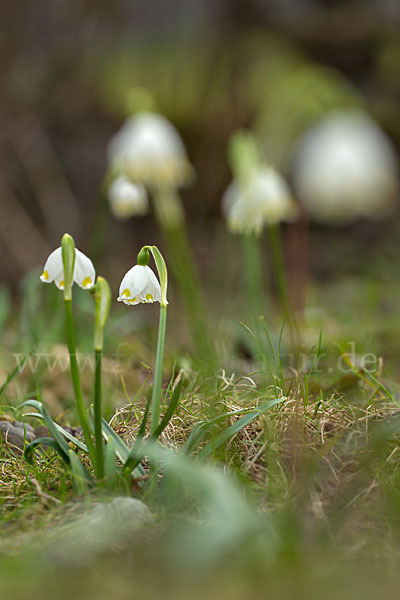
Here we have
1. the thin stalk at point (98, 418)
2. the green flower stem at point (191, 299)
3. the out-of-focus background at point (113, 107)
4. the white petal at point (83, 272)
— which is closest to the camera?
the thin stalk at point (98, 418)

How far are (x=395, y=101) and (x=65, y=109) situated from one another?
3.05m

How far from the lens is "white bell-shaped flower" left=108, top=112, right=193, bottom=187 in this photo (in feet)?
8.00

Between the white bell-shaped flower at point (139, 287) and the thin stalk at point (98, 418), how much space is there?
16 cm

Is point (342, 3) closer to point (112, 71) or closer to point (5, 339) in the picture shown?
point (112, 71)

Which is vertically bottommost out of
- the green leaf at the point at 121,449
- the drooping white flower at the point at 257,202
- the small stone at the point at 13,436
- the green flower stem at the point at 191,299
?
the small stone at the point at 13,436

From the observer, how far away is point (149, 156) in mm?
2457

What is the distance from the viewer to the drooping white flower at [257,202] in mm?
2418

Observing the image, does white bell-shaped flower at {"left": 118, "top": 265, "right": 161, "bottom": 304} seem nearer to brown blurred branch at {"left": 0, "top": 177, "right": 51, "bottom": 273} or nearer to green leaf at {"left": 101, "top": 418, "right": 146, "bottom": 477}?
green leaf at {"left": 101, "top": 418, "right": 146, "bottom": 477}

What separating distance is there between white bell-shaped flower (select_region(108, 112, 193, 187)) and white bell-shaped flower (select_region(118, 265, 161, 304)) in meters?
1.05

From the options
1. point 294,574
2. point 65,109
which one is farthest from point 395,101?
point 294,574

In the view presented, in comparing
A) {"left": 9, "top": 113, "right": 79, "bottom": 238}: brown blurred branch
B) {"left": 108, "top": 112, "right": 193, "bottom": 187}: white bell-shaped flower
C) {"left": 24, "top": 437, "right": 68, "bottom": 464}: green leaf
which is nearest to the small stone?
{"left": 24, "top": 437, "right": 68, "bottom": 464}: green leaf

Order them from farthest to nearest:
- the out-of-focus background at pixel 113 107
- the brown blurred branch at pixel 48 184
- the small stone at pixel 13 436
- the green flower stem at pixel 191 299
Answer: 1. the brown blurred branch at pixel 48 184
2. the out-of-focus background at pixel 113 107
3. the green flower stem at pixel 191 299
4. the small stone at pixel 13 436

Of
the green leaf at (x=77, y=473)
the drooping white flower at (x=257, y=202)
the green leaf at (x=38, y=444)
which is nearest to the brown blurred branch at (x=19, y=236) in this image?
the drooping white flower at (x=257, y=202)

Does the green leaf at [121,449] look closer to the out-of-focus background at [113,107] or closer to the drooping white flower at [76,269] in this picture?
the drooping white flower at [76,269]
